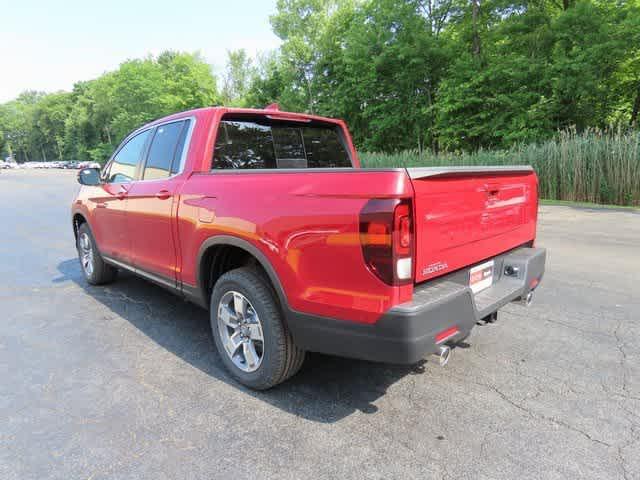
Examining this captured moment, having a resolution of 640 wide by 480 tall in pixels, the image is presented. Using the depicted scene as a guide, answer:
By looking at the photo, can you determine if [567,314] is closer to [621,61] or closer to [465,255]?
[465,255]

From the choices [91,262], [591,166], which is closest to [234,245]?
[91,262]

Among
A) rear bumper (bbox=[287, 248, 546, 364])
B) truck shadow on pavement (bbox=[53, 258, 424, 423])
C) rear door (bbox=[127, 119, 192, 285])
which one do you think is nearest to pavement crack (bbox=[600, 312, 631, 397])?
rear bumper (bbox=[287, 248, 546, 364])

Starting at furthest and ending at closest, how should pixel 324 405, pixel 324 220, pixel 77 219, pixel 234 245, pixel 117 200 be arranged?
pixel 77 219 < pixel 117 200 < pixel 234 245 < pixel 324 405 < pixel 324 220

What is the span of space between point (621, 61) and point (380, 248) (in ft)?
68.9

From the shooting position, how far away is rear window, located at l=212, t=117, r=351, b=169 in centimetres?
325

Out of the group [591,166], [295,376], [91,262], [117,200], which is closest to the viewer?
[295,376]

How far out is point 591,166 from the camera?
1240cm

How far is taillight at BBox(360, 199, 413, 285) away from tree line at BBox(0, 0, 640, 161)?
14198 millimetres

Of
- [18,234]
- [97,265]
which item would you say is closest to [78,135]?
[18,234]

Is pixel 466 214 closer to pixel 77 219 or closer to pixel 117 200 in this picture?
pixel 117 200

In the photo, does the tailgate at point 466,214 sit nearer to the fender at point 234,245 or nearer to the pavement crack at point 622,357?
the fender at point 234,245

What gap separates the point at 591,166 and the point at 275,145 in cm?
1277

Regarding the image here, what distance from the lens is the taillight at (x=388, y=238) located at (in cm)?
189

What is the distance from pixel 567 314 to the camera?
151 inches
